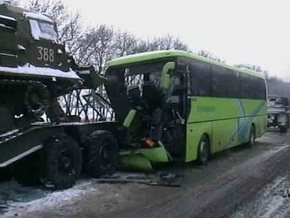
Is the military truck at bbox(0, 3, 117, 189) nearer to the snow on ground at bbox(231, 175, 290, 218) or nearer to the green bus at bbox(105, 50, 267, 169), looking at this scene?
the green bus at bbox(105, 50, 267, 169)

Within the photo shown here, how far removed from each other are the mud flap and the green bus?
33 millimetres

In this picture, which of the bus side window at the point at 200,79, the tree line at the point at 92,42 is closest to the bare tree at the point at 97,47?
the tree line at the point at 92,42

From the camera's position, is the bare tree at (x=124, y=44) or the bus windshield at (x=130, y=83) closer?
the bus windshield at (x=130, y=83)

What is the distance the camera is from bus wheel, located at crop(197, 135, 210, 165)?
44.8 feet

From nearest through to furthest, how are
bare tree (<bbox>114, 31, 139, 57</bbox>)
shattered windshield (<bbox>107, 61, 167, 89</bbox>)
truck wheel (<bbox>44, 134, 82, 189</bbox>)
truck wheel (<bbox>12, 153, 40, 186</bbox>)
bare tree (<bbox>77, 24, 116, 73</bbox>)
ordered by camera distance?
truck wheel (<bbox>44, 134, 82, 189</bbox>) < truck wheel (<bbox>12, 153, 40, 186</bbox>) < shattered windshield (<bbox>107, 61, 167, 89</bbox>) < bare tree (<bbox>77, 24, 116, 73</bbox>) < bare tree (<bbox>114, 31, 139, 57</bbox>)

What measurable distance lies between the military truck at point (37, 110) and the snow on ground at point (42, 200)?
25 centimetres

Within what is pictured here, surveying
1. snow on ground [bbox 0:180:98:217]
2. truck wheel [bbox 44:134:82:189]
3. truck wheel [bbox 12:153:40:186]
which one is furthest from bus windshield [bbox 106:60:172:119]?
truck wheel [bbox 12:153:40:186]

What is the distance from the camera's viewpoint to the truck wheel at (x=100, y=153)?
434 inches

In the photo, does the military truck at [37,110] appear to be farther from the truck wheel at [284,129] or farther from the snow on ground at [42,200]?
the truck wheel at [284,129]

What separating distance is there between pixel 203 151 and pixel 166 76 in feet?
9.09

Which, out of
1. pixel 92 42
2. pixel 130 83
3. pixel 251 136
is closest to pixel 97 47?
pixel 92 42

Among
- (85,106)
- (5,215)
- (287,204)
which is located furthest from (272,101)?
(5,215)

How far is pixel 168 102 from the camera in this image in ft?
41.3

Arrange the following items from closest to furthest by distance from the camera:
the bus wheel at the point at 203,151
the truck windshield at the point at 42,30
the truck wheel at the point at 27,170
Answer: the truck wheel at the point at 27,170 → the truck windshield at the point at 42,30 → the bus wheel at the point at 203,151
